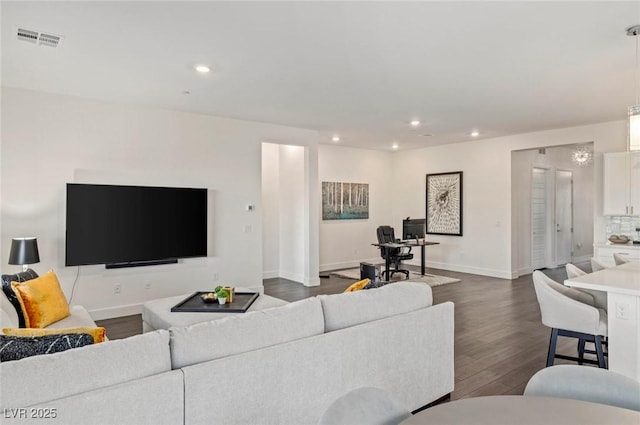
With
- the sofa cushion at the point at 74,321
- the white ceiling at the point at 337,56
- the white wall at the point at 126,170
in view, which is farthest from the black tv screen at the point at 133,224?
the sofa cushion at the point at 74,321

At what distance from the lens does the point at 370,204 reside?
381 inches

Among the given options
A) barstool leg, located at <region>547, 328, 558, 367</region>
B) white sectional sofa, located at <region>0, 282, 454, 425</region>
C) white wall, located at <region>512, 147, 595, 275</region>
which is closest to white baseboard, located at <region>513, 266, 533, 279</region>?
white wall, located at <region>512, 147, 595, 275</region>

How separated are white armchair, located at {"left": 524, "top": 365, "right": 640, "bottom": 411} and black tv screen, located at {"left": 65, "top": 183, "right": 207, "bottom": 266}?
491cm

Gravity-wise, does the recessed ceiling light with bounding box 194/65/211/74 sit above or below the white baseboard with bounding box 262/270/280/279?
above

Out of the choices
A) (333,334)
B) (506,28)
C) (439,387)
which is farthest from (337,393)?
(506,28)

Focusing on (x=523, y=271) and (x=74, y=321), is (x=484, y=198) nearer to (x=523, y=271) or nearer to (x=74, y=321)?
(x=523, y=271)

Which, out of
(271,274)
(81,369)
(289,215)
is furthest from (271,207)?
(81,369)

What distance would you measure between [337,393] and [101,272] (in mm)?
4097

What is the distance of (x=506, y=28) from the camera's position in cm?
302

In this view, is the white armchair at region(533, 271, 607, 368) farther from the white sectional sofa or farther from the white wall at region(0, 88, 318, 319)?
the white wall at region(0, 88, 318, 319)

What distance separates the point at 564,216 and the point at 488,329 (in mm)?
6563

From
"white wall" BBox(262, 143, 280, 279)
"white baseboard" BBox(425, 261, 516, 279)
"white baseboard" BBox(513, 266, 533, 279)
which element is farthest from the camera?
"white wall" BBox(262, 143, 280, 279)

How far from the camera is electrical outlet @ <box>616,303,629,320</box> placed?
2670 mm

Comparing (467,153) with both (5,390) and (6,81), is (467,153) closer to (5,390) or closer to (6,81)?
(6,81)
